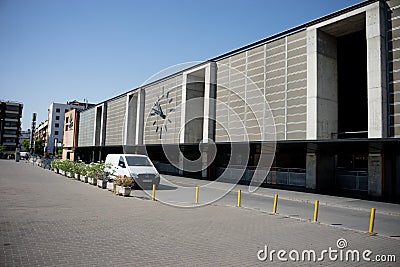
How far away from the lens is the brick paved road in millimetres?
5574

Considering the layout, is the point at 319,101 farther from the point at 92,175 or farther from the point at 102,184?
the point at 92,175

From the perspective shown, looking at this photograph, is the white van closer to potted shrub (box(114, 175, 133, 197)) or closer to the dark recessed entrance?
potted shrub (box(114, 175, 133, 197))

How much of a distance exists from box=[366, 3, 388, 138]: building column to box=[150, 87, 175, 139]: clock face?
18.9 metres

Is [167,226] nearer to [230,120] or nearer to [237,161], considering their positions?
[230,120]

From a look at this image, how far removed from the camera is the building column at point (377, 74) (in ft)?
49.8

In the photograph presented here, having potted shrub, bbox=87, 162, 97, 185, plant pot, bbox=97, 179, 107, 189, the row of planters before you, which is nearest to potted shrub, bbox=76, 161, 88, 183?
the row of planters

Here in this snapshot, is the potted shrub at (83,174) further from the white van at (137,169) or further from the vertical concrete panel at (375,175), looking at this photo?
the vertical concrete panel at (375,175)

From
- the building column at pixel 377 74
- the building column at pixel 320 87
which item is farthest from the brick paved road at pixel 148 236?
the building column at pixel 320 87

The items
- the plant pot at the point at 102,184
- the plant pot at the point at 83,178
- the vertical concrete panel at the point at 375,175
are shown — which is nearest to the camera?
the vertical concrete panel at the point at 375,175

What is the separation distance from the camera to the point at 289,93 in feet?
63.7

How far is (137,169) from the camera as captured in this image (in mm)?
17109

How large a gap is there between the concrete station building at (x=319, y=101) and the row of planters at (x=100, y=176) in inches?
332

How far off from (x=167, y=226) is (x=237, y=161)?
808 inches

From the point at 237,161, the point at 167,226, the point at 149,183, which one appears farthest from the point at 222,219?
the point at 237,161
